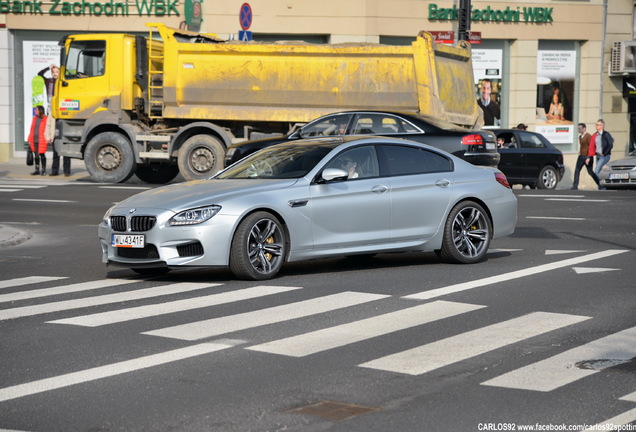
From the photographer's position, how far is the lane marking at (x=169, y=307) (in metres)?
8.83

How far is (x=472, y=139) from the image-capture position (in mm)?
19984

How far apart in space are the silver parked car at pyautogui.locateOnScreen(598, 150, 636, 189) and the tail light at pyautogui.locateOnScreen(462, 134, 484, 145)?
7.86 metres

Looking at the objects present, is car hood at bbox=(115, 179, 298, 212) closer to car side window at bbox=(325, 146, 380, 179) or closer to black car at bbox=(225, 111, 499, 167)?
car side window at bbox=(325, 146, 380, 179)

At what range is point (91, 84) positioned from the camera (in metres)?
26.0

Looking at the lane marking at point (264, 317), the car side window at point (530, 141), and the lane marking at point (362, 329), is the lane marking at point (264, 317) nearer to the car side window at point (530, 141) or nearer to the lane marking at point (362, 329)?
the lane marking at point (362, 329)

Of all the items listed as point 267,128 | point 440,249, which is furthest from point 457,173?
point 267,128

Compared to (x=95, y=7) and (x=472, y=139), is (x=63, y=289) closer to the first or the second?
(x=472, y=139)

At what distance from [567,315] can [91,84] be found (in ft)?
62.1

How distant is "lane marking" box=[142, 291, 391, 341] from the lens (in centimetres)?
827

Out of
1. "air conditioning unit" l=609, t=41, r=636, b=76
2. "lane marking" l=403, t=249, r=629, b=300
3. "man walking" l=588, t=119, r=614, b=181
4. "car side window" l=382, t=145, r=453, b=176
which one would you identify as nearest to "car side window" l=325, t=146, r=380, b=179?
"car side window" l=382, t=145, r=453, b=176

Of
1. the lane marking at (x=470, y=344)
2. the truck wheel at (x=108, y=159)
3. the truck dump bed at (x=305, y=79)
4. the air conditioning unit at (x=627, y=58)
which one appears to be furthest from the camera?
the air conditioning unit at (x=627, y=58)

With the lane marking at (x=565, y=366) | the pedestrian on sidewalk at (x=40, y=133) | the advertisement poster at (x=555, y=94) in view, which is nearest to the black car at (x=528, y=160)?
the advertisement poster at (x=555, y=94)

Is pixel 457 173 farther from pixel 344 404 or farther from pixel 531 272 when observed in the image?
pixel 344 404

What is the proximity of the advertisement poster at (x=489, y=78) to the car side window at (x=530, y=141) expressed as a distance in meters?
8.40
